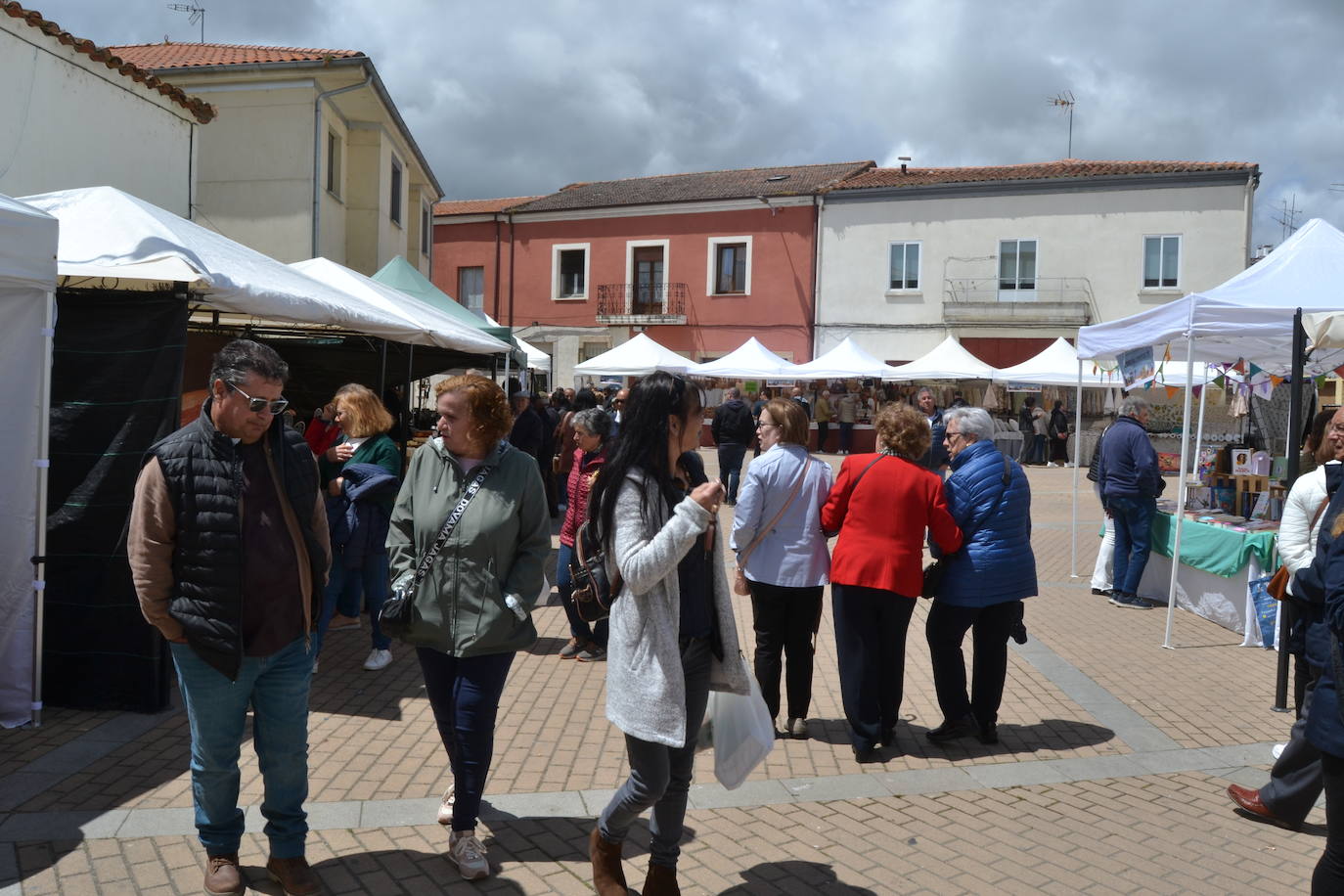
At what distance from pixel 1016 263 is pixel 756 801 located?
87.9 ft

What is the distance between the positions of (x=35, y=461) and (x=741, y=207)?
2818cm

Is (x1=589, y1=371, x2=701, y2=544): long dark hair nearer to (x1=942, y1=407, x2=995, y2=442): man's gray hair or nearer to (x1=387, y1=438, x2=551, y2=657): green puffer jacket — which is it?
(x1=387, y1=438, x2=551, y2=657): green puffer jacket

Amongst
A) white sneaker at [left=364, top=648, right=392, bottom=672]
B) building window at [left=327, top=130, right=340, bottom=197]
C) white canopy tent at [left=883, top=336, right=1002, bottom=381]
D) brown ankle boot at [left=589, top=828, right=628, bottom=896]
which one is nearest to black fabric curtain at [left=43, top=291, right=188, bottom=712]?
white sneaker at [left=364, top=648, right=392, bottom=672]

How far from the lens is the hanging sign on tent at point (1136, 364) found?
26.7ft

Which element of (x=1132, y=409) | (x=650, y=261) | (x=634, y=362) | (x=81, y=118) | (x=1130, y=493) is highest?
(x=650, y=261)

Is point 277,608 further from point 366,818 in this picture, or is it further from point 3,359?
point 3,359

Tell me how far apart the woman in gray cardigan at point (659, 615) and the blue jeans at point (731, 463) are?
9486mm

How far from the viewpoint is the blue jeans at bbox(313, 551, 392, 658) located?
566cm

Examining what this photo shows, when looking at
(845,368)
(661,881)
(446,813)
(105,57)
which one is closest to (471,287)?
(845,368)

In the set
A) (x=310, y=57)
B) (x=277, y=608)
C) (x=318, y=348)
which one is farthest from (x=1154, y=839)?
(x=310, y=57)

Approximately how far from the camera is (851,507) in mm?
4668

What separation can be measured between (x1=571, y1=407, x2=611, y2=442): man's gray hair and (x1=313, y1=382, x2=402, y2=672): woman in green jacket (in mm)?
1192

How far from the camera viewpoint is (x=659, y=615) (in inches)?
118

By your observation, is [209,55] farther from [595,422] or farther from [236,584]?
[236,584]
